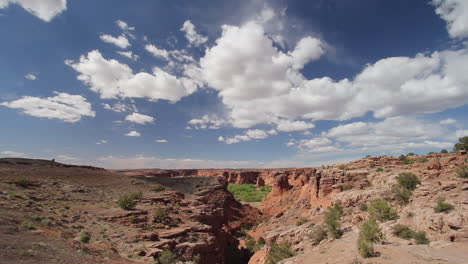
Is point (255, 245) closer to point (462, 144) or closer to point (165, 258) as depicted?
point (165, 258)

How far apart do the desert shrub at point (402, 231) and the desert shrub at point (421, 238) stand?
1.56ft

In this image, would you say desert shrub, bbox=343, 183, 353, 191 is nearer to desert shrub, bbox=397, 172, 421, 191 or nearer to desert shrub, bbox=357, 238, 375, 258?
desert shrub, bbox=397, 172, 421, 191

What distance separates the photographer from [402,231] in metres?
13.4

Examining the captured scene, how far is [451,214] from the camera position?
12.8 m

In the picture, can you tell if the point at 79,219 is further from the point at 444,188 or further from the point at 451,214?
the point at 444,188

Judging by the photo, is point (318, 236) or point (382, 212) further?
point (318, 236)

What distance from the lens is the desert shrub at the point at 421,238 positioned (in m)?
12.0

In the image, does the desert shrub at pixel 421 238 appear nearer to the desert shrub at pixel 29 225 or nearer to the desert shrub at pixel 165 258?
the desert shrub at pixel 165 258

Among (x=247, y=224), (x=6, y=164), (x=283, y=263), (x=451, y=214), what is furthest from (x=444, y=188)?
(x=6, y=164)

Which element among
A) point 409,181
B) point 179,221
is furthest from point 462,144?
point 179,221

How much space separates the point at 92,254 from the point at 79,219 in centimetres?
681

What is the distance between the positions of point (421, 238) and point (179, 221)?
60.5 feet

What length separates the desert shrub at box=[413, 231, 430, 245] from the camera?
1201 cm

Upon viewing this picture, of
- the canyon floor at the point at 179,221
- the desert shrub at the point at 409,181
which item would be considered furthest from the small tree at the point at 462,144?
the desert shrub at the point at 409,181
